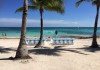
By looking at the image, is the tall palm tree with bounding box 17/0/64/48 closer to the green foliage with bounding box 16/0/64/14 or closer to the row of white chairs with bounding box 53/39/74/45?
the green foliage with bounding box 16/0/64/14

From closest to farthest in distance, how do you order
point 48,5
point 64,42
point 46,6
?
point 48,5 → point 46,6 → point 64,42

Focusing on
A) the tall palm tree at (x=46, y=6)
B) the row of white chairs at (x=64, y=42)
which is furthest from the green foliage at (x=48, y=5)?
the row of white chairs at (x=64, y=42)

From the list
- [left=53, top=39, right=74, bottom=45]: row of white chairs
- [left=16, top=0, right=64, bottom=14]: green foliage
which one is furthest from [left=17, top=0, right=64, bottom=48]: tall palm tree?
[left=53, top=39, right=74, bottom=45]: row of white chairs

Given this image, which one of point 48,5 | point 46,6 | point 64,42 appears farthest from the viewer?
point 64,42

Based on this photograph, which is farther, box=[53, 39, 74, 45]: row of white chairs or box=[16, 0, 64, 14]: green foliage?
box=[53, 39, 74, 45]: row of white chairs

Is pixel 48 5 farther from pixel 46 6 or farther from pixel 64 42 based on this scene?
pixel 64 42

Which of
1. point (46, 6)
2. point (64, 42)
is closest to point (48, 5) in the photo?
point (46, 6)

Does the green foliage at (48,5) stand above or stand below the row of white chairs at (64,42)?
above

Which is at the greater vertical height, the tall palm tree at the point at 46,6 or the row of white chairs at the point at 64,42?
the tall palm tree at the point at 46,6

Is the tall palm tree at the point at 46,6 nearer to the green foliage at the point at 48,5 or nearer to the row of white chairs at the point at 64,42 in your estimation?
the green foliage at the point at 48,5

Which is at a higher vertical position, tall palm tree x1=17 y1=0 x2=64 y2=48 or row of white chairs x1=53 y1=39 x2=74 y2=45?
tall palm tree x1=17 y1=0 x2=64 y2=48

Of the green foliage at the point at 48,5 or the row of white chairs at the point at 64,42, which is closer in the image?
the green foliage at the point at 48,5

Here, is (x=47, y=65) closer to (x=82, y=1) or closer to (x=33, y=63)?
(x=33, y=63)

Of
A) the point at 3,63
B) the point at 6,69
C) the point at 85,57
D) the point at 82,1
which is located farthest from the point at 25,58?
the point at 82,1
